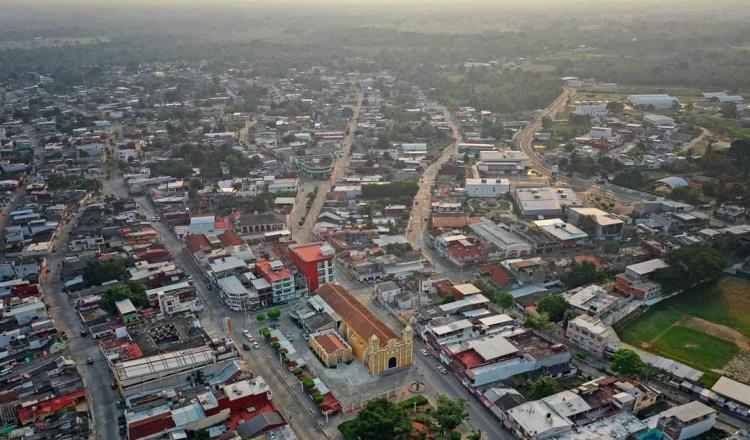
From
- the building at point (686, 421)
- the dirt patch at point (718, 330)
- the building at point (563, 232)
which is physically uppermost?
the building at point (563, 232)

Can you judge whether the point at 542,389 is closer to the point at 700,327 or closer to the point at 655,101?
the point at 700,327

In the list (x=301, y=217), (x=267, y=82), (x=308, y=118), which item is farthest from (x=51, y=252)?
(x=267, y=82)

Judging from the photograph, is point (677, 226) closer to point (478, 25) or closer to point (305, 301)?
point (305, 301)

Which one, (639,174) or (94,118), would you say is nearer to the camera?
(639,174)

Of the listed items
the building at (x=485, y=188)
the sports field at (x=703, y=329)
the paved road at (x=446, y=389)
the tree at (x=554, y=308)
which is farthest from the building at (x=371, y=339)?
the building at (x=485, y=188)

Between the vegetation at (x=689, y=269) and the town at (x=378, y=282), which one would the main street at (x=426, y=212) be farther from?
the vegetation at (x=689, y=269)

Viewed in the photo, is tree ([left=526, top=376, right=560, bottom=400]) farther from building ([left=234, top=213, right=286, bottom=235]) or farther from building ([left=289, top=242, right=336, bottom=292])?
building ([left=234, top=213, right=286, bottom=235])
